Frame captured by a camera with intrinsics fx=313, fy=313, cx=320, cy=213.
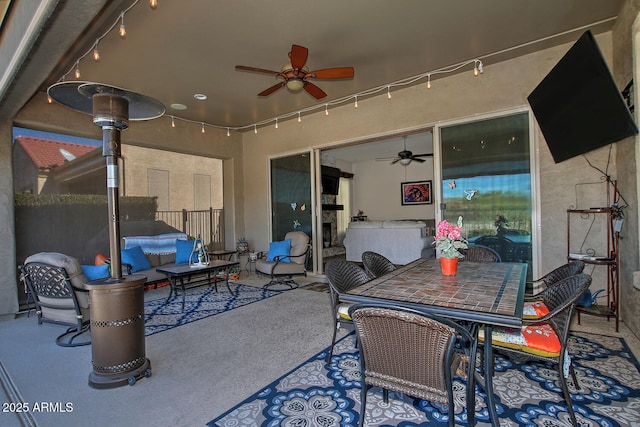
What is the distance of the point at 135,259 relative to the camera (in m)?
5.01

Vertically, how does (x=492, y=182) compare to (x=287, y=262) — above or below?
above

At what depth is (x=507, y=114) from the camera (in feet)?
13.7

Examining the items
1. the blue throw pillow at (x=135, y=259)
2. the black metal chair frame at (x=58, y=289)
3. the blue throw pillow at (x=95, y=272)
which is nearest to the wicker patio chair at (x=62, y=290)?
the black metal chair frame at (x=58, y=289)

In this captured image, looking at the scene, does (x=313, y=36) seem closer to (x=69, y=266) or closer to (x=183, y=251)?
(x=69, y=266)

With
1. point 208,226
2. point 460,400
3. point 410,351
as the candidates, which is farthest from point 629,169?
point 208,226

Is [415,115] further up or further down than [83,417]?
further up

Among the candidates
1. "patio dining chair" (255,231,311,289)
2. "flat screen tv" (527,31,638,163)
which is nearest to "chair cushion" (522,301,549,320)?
"flat screen tv" (527,31,638,163)

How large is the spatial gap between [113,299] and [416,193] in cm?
973

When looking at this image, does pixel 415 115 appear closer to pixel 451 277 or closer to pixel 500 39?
pixel 500 39

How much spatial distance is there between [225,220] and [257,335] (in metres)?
4.49

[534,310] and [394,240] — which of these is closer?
[534,310]

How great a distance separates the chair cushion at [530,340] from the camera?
6.03ft

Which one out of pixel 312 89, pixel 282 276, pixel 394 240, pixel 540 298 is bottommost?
pixel 282 276

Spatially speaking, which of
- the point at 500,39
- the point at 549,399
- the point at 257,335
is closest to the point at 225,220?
the point at 257,335
